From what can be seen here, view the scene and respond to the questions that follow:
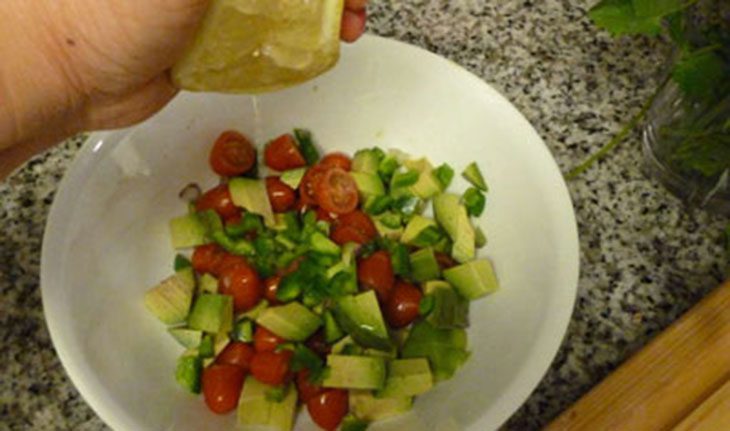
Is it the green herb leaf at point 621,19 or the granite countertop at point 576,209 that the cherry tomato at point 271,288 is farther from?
the green herb leaf at point 621,19

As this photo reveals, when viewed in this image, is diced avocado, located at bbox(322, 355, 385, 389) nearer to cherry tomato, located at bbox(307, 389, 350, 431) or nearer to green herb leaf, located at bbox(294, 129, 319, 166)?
cherry tomato, located at bbox(307, 389, 350, 431)

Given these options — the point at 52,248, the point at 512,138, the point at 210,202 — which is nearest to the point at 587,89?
the point at 512,138

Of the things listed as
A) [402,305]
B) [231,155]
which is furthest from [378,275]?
[231,155]

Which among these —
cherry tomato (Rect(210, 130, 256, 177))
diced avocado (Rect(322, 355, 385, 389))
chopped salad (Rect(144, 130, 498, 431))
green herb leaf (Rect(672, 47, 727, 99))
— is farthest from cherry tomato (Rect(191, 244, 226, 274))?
green herb leaf (Rect(672, 47, 727, 99))

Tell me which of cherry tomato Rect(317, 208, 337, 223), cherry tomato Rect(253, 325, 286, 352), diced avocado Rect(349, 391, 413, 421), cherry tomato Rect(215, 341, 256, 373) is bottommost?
diced avocado Rect(349, 391, 413, 421)

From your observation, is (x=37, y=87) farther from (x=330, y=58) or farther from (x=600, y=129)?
(x=600, y=129)

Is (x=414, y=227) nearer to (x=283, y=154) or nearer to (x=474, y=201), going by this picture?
(x=474, y=201)

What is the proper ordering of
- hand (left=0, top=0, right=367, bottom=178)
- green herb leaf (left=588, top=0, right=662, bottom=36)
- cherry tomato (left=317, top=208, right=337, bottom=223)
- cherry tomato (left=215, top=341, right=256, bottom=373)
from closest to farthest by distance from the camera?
hand (left=0, top=0, right=367, bottom=178) < green herb leaf (left=588, top=0, right=662, bottom=36) < cherry tomato (left=215, top=341, right=256, bottom=373) < cherry tomato (left=317, top=208, right=337, bottom=223)
